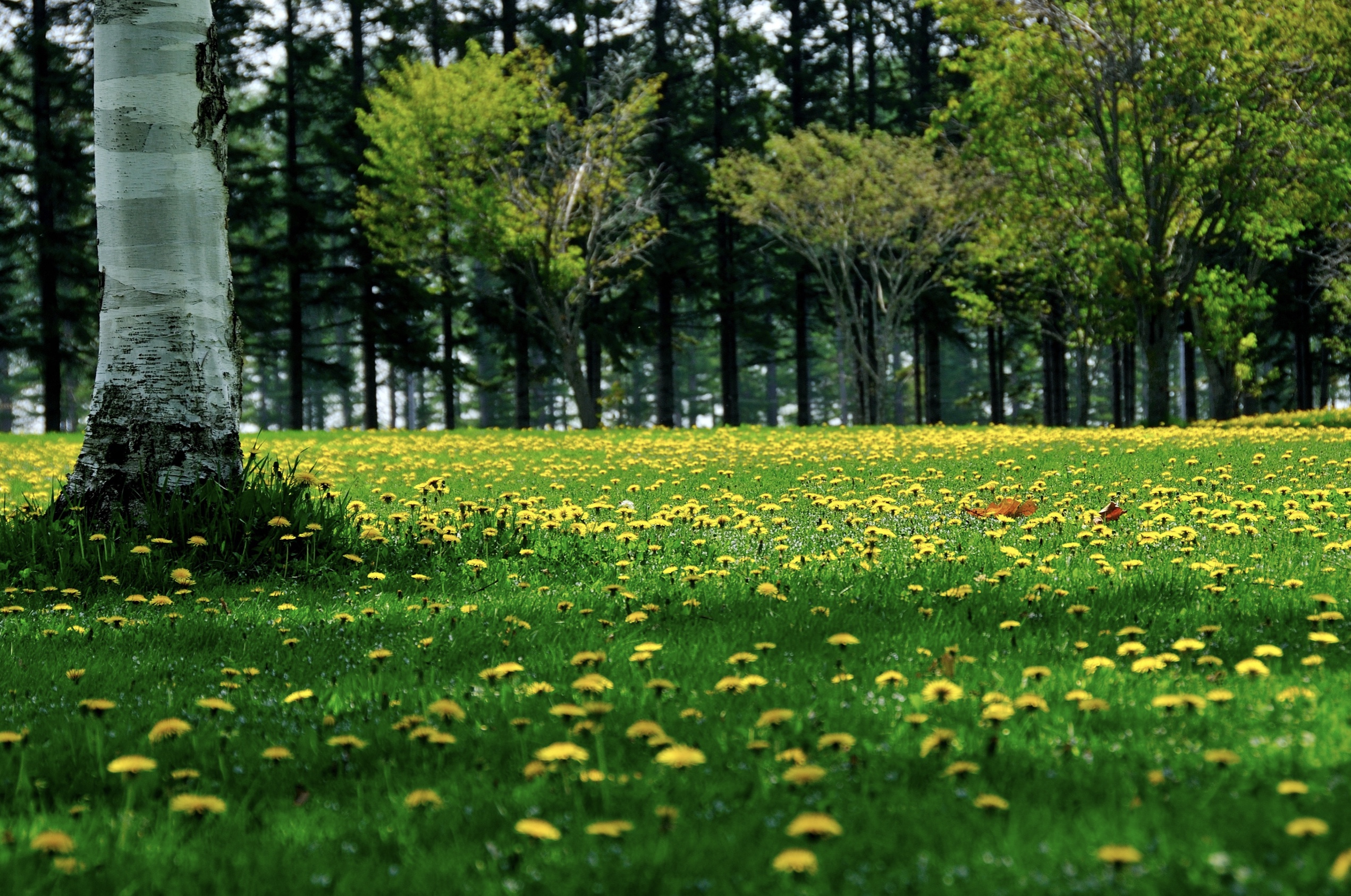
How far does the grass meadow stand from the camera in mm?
2113

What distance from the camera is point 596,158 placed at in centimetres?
2595


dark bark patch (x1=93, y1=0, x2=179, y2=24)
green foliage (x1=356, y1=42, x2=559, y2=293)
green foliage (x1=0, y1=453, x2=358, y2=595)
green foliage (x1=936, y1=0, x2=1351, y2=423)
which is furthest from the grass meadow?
green foliage (x1=356, y1=42, x2=559, y2=293)

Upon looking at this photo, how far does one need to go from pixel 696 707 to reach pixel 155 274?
488 cm

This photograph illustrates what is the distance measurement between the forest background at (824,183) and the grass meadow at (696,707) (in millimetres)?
15758

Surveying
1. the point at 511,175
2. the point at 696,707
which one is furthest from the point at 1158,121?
the point at 696,707

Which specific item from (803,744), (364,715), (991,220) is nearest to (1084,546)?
(803,744)

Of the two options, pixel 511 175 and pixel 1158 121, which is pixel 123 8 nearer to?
pixel 1158 121

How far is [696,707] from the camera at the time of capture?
315 cm

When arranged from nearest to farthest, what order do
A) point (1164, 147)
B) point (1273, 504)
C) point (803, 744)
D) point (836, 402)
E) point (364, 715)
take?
point (803, 744) < point (364, 715) < point (1273, 504) < point (1164, 147) < point (836, 402)

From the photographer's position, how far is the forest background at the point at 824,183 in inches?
773

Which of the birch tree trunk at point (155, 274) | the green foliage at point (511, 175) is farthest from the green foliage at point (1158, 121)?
the birch tree trunk at point (155, 274)

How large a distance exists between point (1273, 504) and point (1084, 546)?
2.33m

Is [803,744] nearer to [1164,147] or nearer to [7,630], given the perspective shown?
[7,630]

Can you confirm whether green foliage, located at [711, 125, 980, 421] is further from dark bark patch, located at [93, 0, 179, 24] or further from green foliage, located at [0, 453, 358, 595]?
green foliage, located at [0, 453, 358, 595]
